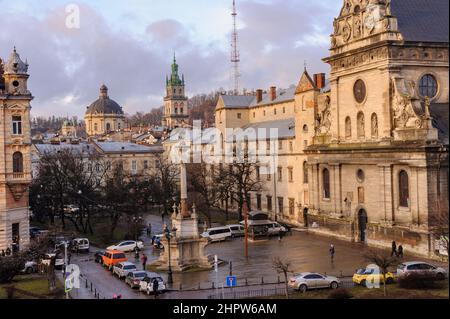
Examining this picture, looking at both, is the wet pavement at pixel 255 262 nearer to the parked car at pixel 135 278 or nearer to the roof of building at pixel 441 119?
the parked car at pixel 135 278

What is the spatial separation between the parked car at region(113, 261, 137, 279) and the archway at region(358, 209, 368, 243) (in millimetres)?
22248

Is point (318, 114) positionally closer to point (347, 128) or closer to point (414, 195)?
point (347, 128)

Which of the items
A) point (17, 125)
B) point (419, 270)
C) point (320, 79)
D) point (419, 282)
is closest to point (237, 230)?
point (320, 79)

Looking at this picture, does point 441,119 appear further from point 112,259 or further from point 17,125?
point 17,125

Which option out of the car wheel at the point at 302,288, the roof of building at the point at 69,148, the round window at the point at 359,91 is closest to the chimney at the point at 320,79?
the round window at the point at 359,91

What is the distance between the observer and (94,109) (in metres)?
187

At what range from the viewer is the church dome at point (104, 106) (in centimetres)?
18612

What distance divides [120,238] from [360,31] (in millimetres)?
30224

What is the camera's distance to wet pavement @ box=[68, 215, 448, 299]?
39125mm

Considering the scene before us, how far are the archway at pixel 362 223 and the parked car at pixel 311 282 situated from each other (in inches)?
761

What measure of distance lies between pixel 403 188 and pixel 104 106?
147 meters

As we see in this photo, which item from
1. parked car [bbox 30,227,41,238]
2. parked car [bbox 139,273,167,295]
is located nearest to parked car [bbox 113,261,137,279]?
parked car [bbox 139,273,167,295]

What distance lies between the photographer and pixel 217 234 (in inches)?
2378

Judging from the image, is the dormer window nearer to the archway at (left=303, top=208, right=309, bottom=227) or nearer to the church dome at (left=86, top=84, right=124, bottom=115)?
the archway at (left=303, top=208, right=309, bottom=227)
